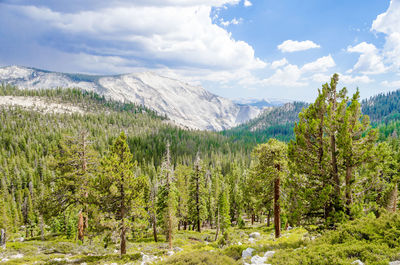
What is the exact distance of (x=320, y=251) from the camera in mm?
10227

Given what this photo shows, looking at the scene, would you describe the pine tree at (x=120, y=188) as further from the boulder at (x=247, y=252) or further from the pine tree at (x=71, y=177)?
the boulder at (x=247, y=252)

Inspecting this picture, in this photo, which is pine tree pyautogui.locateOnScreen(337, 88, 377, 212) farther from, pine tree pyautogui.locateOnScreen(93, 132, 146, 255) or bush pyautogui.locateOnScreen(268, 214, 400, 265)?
pine tree pyautogui.locateOnScreen(93, 132, 146, 255)

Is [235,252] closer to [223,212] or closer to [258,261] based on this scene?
[258,261]

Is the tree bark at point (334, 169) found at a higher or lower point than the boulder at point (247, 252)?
higher

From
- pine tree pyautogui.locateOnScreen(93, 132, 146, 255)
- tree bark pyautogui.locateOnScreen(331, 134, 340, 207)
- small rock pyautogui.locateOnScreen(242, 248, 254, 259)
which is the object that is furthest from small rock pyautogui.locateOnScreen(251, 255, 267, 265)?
pine tree pyautogui.locateOnScreen(93, 132, 146, 255)

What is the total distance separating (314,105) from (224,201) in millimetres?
34600

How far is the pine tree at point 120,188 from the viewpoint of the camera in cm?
1931

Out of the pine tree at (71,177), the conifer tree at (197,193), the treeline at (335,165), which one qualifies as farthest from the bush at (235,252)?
the conifer tree at (197,193)

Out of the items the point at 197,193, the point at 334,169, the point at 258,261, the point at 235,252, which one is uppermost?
the point at 334,169

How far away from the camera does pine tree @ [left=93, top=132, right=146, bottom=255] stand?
19312 millimetres

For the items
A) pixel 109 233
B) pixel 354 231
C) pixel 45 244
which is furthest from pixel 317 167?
pixel 45 244

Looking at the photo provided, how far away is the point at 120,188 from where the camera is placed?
1981cm

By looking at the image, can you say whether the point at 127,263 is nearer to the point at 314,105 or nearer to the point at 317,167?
the point at 317,167

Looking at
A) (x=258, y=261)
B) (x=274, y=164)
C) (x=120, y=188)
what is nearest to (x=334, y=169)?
(x=258, y=261)
